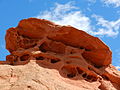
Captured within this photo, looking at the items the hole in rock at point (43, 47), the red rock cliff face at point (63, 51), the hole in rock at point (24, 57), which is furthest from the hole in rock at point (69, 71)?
the hole in rock at point (24, 57)

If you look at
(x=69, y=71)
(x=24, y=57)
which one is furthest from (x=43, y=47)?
(x=69, y=71)

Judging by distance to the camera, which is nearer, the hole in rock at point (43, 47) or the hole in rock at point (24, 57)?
the hole in rock at point (24, 57)

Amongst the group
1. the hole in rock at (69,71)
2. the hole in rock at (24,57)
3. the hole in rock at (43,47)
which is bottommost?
the hole in rock at (69,71)

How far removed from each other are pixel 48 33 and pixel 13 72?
403cm

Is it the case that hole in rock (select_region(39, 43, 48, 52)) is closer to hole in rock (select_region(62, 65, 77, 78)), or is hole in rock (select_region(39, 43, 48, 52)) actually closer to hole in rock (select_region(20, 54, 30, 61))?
hole in rock (select_region(20, 54, 30, 61))

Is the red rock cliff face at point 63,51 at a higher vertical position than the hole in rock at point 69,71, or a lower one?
higher

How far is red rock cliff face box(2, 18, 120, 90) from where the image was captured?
51.9 feet

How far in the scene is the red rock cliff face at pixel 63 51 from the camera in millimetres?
15805

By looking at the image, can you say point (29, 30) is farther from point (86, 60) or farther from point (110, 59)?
point (110, 59)

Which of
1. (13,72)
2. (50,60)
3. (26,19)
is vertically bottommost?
(13,72)

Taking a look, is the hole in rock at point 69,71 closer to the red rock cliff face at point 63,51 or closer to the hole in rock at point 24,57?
the red rock cliff face at point 63,51

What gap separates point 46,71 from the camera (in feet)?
47.1

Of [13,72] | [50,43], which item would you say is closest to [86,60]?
[50,43]

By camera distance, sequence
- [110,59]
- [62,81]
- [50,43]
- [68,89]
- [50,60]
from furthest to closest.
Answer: [110,59]
[50,43]
[50,60]
[62,81]
[68,89]
